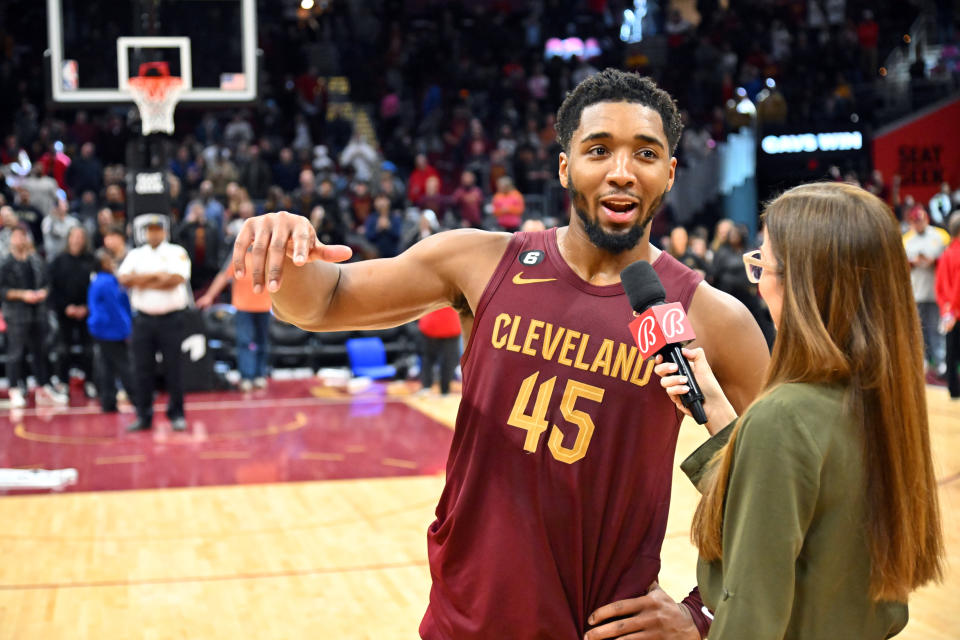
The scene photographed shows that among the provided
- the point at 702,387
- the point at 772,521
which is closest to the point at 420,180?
the point at 702,387

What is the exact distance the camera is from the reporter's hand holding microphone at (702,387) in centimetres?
209

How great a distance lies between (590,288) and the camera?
254 centimetres

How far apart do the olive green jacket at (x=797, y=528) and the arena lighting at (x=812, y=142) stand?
17790 millimetres

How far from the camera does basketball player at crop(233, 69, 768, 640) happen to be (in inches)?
93.4

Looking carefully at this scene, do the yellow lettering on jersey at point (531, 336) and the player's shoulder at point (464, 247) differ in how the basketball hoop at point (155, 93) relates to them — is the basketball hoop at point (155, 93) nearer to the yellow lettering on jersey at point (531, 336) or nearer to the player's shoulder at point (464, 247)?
the player's shoulder at point (464, 247)

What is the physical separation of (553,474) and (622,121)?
0.84m

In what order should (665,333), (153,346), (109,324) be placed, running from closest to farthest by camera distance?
(665,333)
(153,346)
(109,324)

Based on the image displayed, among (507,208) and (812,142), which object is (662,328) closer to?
(507,208)

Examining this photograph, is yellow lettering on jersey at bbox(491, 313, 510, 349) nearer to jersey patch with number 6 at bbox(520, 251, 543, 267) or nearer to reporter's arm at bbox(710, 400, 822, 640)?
jersey patch with number 6 at bbox(520, 251, 543, 267)

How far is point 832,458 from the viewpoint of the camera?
183cm

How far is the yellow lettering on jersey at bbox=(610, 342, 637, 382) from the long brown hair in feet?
1.61

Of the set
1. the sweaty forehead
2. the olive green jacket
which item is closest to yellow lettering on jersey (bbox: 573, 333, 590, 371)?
the sweaty forehead

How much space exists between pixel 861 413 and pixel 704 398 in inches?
14.8

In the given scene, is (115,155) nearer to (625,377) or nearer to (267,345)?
(267,345)
